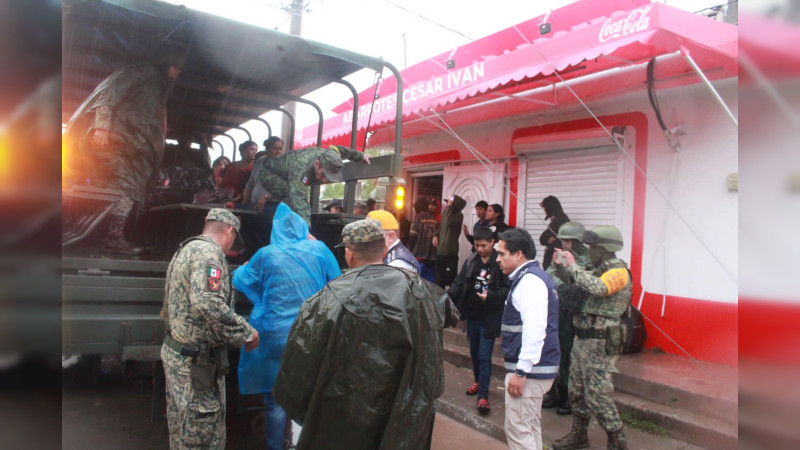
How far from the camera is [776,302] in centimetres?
46

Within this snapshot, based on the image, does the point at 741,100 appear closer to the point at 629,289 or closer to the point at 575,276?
the point at 575,276

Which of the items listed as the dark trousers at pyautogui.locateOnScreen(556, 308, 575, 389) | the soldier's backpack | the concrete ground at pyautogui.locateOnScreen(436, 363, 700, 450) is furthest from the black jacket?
the soldier's backpack

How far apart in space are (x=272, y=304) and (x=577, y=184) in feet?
15.9

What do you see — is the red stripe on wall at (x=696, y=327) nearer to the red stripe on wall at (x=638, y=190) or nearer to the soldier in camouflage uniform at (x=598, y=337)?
the red stripe on wall at (x=638, y=190)

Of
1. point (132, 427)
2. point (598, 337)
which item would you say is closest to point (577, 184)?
point (598, 337)

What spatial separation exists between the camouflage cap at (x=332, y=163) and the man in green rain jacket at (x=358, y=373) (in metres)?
2.52

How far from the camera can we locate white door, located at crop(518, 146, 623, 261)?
19.8ft

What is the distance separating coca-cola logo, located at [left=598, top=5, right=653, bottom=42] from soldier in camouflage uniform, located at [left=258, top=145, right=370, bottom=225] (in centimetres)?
261

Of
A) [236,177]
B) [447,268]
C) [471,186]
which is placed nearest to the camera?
[236,177]

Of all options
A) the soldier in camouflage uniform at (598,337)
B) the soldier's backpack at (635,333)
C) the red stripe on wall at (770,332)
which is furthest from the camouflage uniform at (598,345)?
the red stripe on wall at (770,332)

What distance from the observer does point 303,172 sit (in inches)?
174

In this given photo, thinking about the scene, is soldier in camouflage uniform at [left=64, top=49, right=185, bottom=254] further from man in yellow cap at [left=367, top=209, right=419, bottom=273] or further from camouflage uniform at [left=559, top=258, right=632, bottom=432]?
camouflage uniform at [left=559, top=258, right=632, bottom=432]

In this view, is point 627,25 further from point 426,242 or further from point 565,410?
point 426,242

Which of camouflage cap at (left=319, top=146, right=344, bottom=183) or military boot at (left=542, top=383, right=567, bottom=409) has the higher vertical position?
camouflage cap at (left=319, top=146, right=344, bottom=183)
